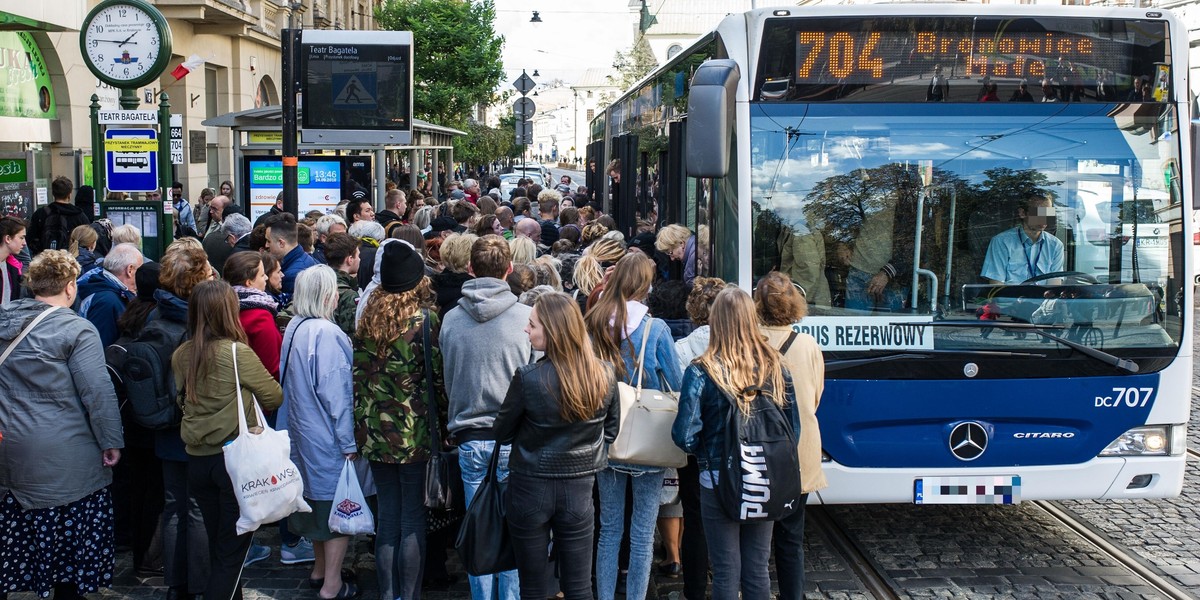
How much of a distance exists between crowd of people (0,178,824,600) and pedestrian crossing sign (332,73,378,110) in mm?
7932

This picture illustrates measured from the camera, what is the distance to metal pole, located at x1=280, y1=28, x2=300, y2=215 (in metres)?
11.4

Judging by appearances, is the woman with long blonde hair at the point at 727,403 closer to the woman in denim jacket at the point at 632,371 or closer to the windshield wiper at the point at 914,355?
the woman in denim jacket at the point at 632,371

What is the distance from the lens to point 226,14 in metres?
23.4

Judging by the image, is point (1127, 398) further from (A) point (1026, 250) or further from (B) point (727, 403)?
(B) point (727, 403)

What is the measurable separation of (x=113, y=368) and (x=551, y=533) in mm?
2328

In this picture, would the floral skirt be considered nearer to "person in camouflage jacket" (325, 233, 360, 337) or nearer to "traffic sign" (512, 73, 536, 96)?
"person in camouflage jacket" (325, 233, 360, 337)

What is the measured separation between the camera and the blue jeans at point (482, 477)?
205 inches

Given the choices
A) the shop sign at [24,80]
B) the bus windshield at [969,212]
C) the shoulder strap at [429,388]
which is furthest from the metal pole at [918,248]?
the shop sign at [24,80]

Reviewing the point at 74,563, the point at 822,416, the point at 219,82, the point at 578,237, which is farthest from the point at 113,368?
the point at 219,82

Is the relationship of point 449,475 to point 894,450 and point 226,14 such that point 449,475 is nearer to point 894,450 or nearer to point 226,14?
point 894,450

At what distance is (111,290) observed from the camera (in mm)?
6512

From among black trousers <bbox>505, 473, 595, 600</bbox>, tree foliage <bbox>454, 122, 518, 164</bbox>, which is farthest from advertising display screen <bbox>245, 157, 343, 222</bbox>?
tree foliage <bbox>454, 122, 518, 164</bbox>

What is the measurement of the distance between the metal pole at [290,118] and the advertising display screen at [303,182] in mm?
4952

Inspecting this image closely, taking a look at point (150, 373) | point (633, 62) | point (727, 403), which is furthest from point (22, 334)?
point (633, 62)
